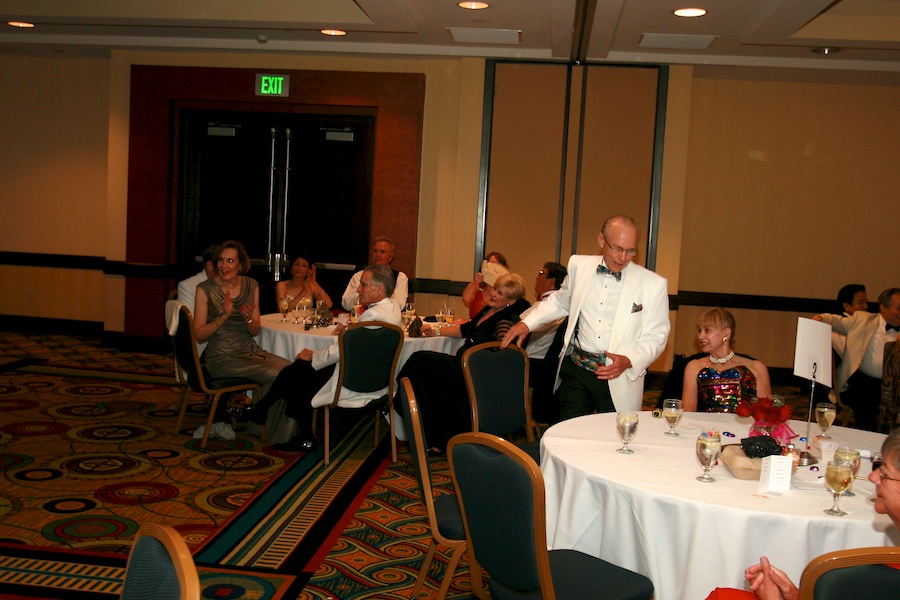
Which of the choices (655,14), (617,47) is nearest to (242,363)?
(655,14)

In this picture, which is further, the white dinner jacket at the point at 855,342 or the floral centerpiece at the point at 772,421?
the white dinner jacket at the point at 855,342

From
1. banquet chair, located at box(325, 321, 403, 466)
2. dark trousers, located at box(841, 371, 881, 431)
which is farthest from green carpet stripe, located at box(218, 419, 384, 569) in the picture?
dark trousers, located at box(841, 371, 881, 431)

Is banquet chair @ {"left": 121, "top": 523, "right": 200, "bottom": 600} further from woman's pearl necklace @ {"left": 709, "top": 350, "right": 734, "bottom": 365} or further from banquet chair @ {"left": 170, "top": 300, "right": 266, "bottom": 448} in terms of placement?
banquet chair @ {"left": 170, "top": 300, "right": 266, "bottom": 448}

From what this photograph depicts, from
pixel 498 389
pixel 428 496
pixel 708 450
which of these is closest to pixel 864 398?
pixel 498 389

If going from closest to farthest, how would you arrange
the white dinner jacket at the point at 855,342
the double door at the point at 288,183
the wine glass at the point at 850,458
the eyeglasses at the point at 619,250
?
the wine glass at the point at 850,458 < the eyeglasses at the point at 619,250 < the white dinner jacket at the point at 855,342 < the double door at the point at 288,183

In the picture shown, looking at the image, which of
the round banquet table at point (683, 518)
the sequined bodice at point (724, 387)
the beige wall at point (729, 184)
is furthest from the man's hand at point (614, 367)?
the beige wall at point (729, 184)

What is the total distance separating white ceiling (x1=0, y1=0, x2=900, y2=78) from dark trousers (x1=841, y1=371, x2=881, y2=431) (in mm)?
2771

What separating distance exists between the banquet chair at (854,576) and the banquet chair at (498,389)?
6.75ft

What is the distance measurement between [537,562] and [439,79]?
23.1ft

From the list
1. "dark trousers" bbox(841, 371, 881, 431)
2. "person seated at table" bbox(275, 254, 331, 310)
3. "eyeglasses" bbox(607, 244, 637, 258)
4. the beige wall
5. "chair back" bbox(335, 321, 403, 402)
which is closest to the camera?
"eyeglasses" bbox(607, 244, 637, 258)

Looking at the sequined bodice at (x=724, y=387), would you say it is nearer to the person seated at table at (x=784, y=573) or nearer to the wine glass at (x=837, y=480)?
the wine glass at (x=837, y=480)

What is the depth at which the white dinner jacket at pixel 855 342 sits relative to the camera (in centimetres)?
641

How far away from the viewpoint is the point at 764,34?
22.9 ft

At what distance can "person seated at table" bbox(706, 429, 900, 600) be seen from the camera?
2.01 metres
